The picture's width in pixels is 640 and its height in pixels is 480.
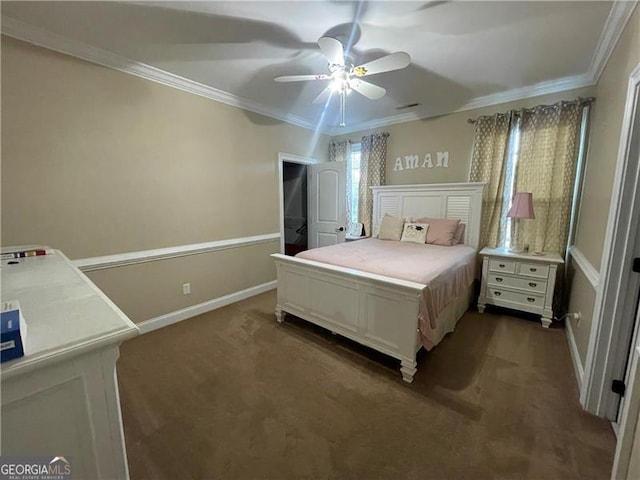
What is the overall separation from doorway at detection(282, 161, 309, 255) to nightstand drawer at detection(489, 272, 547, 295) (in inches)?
129

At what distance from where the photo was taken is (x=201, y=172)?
3.10 m

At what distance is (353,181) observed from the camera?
4.73 meters

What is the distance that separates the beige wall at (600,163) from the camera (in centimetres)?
177

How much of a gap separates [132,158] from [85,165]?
1.20 feet

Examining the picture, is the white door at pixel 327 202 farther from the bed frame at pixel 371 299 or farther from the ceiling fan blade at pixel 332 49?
the ceiling fan blade at pixel 332 49

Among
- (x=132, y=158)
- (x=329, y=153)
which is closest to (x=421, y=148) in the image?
(x=329, y=153)

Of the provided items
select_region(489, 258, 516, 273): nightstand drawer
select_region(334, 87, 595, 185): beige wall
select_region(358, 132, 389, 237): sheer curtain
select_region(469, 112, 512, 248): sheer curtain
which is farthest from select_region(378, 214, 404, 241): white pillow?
select_region(489, 258, 516, 273): nightstand drawer

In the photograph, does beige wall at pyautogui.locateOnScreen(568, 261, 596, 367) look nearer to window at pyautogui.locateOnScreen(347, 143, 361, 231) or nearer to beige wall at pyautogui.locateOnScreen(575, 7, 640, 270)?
beige wall at pyautogui.locateOnScreen(575, 7, 640, 270)

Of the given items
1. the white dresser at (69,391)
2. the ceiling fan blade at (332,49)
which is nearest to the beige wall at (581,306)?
the ceiling fan blade at (332,49)

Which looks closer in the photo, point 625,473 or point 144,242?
point 625,473

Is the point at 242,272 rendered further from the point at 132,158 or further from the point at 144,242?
the point at 132,158

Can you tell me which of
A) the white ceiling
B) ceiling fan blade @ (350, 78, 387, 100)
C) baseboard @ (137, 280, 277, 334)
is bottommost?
baseboard @ (137, 280, 277, 334)

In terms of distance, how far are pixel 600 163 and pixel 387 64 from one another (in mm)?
1968

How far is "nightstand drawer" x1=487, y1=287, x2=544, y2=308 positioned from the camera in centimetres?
285
